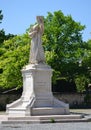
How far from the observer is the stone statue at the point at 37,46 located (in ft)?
93.4

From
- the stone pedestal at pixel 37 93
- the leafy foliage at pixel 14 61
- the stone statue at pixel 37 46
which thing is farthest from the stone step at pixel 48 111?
the leafy foliage at pixel 14 61

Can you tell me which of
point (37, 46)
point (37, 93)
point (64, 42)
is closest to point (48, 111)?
point (37, 93)

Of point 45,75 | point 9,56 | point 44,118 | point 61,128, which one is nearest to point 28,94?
point 45,75

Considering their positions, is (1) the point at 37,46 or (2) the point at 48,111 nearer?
(2) the point at 48,111

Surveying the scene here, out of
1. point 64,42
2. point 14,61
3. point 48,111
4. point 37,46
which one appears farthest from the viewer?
point 64,42

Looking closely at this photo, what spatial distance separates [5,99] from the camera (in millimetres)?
49812

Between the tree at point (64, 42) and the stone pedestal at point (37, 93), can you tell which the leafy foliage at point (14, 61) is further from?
the stone pedestal at point (37, 93)

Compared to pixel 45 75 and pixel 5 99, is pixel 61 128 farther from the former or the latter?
pixel 5 99

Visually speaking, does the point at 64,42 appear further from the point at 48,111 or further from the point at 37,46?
the point at 48,111

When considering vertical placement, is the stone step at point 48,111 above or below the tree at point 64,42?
below

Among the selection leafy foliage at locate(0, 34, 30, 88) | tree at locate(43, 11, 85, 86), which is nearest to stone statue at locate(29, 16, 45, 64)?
leafy foliage at locate(0, 34, 30, 88)

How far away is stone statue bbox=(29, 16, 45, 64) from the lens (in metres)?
28.5

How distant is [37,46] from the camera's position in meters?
28.7

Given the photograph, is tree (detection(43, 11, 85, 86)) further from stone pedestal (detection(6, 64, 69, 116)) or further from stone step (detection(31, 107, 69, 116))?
stone step (detection(31, 107, 69, 116))
